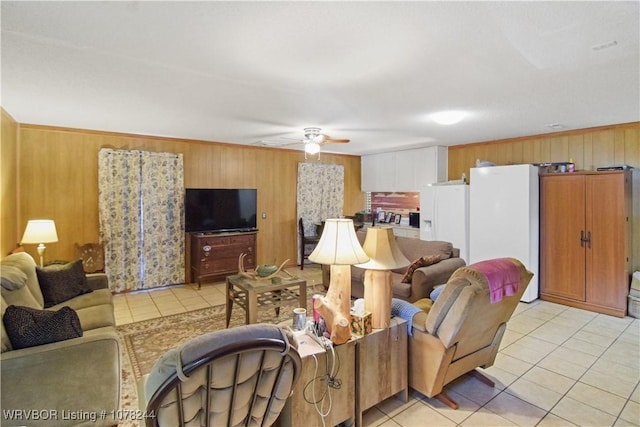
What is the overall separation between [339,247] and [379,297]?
478 mm

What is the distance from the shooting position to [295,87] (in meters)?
2.88

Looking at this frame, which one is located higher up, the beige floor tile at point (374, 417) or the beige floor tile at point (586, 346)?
the beige floor tile at point (586, 346)

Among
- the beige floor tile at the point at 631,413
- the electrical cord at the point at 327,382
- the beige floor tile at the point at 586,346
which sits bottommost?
the beige floor tile at the point at 631,413

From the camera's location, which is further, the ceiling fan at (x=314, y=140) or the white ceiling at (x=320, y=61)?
the ceiling fan at (x=314, y=140)

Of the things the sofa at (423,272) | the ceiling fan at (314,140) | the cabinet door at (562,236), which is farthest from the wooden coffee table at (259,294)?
the cabinet door at (562,236)

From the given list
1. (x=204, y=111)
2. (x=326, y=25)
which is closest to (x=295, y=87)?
(x=326, y=25)

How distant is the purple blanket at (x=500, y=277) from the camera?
2.19 metres

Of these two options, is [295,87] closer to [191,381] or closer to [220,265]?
[191,381]

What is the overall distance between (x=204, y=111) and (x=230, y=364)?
10.2 feet

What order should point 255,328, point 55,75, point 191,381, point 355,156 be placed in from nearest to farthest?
point 191,381
point 255,328
point 55,75
point 355,156

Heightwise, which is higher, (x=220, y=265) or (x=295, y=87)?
(x=295, y=87)

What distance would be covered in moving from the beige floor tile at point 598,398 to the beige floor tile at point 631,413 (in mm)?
26

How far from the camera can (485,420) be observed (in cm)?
224

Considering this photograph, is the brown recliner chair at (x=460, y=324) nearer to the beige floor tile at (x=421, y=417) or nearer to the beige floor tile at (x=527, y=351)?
the beige floor tile at (x=421, y=417)
